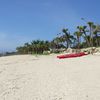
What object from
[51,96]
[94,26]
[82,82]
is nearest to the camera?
[51,96]

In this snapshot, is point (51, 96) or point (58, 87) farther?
point (58, 87)

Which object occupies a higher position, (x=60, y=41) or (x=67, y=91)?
(x=60, y=41)

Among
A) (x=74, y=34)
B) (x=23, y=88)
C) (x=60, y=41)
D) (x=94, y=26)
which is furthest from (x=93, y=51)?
(x=23, y=88)

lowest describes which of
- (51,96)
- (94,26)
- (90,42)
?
(51,96)

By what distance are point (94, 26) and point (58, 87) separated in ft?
169

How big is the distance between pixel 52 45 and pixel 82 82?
6777cm

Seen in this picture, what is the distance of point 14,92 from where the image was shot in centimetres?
941

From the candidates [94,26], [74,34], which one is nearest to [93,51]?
[94,26]

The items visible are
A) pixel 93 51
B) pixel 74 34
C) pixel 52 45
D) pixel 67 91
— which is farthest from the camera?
pixel 52 45

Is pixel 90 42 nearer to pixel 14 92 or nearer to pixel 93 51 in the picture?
pixel 93 51

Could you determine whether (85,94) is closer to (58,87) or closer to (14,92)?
(58,87)

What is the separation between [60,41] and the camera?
72625 millimetres

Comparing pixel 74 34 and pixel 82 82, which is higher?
pixel 74 34

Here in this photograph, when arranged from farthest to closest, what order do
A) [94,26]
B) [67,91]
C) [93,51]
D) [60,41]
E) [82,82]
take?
[60,41] → [94,26] → [93,51] → [82,82] → [67,91]
